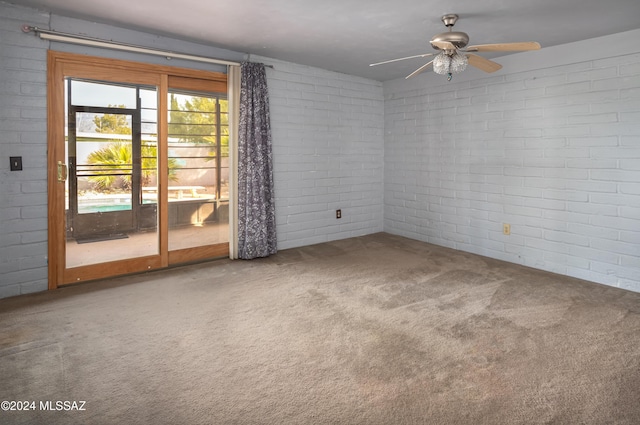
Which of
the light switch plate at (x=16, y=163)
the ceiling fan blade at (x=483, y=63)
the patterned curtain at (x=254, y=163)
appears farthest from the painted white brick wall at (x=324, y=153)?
the light switch plate at (x=16, y=163)

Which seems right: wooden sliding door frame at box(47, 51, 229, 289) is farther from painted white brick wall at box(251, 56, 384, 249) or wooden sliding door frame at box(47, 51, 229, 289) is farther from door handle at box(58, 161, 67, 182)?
painted white brick wall at box(251, 56, 384, 249)

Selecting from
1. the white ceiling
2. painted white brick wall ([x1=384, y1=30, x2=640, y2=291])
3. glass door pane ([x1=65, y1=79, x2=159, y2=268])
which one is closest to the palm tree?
glass door pane ([x1=65, y1=79, x2=159, y2=268])

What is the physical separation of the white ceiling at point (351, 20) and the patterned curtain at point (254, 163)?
0.38 meters

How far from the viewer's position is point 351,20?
3.38 meters

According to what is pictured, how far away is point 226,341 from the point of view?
2586 millimetres

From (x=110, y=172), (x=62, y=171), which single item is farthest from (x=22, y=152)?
(x=110, y=172)

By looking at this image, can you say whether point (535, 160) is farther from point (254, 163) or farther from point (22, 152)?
point (22, 152)

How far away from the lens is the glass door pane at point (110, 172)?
11.9 ft

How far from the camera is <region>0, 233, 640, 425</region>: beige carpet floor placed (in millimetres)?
1896

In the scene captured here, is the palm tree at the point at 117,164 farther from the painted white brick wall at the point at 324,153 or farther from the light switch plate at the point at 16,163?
the painted white brick wall at the point at 324,153

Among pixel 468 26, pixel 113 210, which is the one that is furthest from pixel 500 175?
pixel 113 210

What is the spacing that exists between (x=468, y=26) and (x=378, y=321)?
2.69m

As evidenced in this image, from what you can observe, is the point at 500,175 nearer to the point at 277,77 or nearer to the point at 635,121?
the point at 635,121

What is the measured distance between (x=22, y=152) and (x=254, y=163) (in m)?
2.14
